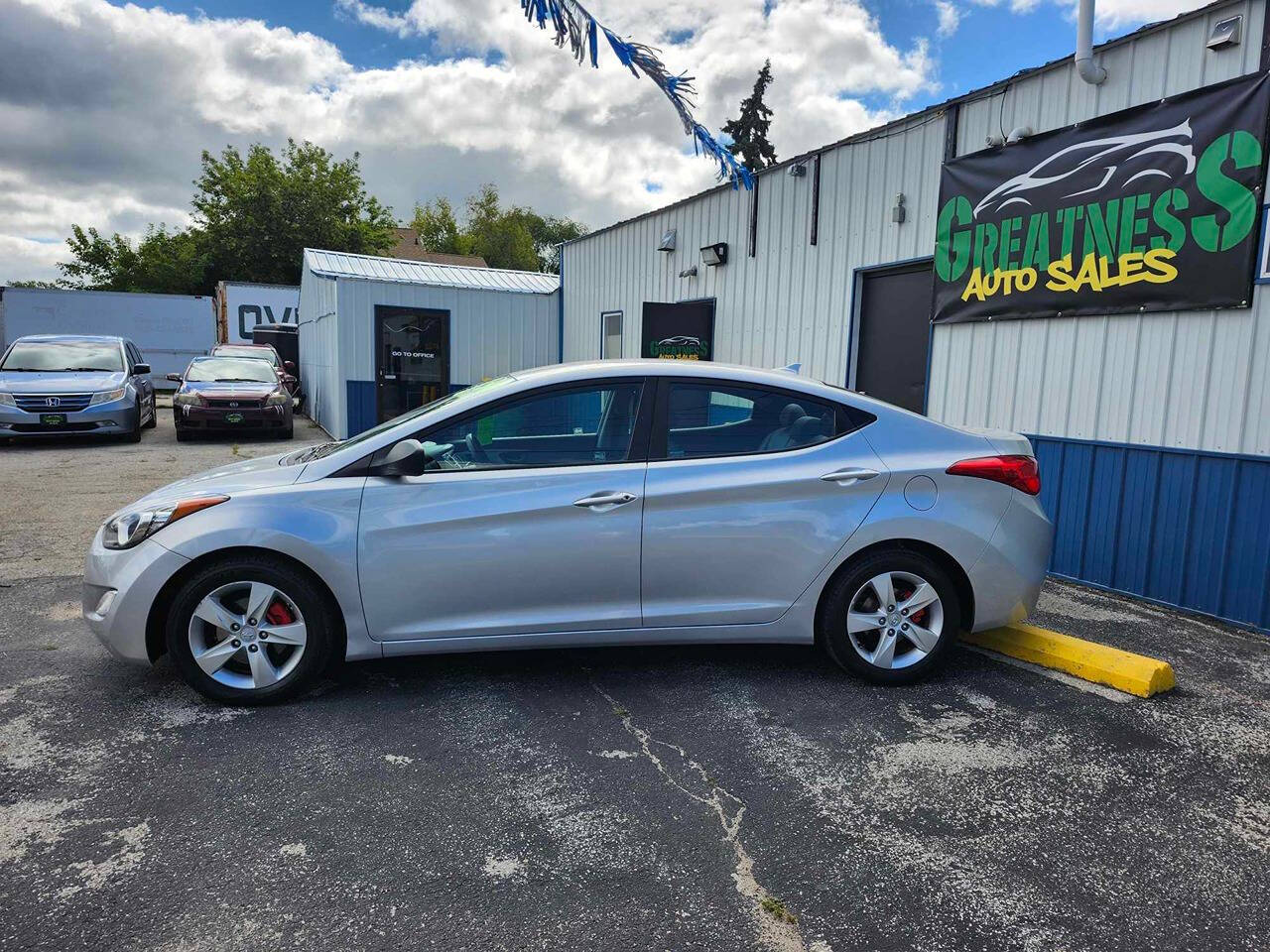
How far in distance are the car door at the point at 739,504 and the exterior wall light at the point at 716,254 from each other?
6.12 metres

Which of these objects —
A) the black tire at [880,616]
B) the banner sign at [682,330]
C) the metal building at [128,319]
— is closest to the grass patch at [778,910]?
the black tire at [880,616]

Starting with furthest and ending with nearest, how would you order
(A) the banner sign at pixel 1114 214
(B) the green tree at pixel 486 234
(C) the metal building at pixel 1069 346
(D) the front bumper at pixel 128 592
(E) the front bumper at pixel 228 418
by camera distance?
(B) the green tree at pixel 486 234
(E) the front bumper at pixel 228 418
(C) the metal building at pixel 1069 346
(A) the banner sign at pixel 1114 214
(D) the front bumper at pixel 128 592

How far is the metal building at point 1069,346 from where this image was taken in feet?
16.5

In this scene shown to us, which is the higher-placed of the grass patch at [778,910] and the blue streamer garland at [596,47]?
the blue streamer garland at [596,47]

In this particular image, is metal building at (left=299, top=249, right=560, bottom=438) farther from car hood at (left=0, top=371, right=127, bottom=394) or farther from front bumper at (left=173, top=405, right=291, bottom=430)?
car hood at (left=0, top=371, right=127, bottom=394)

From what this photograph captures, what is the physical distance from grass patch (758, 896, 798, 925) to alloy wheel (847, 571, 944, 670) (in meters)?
1.65

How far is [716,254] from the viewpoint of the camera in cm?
959

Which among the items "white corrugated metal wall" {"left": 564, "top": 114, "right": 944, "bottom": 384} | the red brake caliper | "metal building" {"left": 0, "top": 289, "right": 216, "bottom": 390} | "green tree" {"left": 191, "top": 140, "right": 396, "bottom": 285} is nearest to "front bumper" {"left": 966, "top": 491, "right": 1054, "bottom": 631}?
the red brake caliper

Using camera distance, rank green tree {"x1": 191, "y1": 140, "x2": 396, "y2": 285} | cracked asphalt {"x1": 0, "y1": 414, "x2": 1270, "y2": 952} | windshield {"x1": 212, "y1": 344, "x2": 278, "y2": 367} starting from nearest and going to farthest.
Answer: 1. cracked asphalt {"x1": 0, "y1": 414, "x2": 1270, "y2": 952}
2. windshield {"x1": 212, "y1": 344, "x2": 278, "y2": 367}
3. green tree {"x1": 191, "y1": 140, "x2": 396, "y2": 285}

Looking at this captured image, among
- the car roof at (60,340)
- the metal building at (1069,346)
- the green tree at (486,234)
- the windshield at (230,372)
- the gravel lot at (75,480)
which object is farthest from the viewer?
the green tree at (486,234)

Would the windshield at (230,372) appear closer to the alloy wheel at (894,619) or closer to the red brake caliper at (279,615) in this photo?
the red brake caliper at (279,615)

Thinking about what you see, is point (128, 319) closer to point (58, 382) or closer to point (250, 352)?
point (250, 352)

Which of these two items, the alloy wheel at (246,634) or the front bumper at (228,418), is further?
the front bumper at (228,418)

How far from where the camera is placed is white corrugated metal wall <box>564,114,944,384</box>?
709 centimetres
